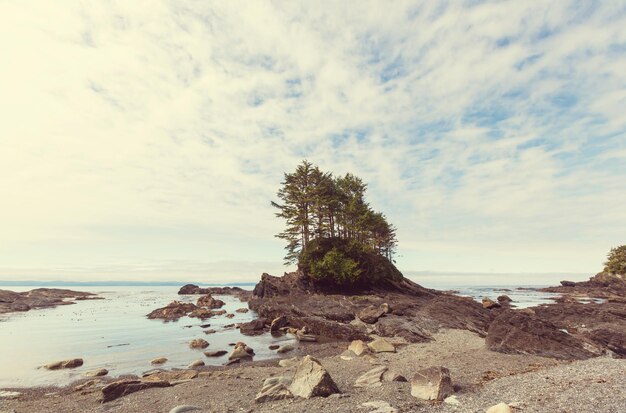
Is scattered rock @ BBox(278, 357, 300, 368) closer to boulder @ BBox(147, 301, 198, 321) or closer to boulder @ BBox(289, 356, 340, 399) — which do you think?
boulder @ BBox(289, 356, 340, 399)

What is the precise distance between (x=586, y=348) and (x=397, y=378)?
53.6 ft

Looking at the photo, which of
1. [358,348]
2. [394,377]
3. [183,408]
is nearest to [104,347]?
[183,408]

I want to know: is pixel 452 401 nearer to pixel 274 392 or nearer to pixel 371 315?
pixel 274 392

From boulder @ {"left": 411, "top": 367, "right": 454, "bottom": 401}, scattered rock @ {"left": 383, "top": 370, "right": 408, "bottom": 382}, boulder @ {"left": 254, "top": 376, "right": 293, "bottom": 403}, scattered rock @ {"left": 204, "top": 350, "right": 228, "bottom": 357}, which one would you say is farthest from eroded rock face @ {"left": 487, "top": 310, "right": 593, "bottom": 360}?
scattered rock @ {"left": 204, "top": 350, "right": 228, "bottom": 357}

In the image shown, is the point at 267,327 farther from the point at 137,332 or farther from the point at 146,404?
the point at 146,404

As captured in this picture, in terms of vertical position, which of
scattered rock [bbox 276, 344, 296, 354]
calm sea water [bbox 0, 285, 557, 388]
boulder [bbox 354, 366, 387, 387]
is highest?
boulder [bbox 354, 366, 387, 387]

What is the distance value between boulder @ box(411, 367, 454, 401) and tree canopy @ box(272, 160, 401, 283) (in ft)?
121

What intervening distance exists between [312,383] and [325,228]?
4332cm

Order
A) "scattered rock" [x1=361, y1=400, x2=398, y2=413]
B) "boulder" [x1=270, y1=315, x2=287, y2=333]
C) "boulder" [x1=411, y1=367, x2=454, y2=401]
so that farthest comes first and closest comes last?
"boulder" [x1=270, y1=315, x2=287, y2=333], "boulder" [x1=411, y1=367, x2=454, y2=401], "scattered rock" [x1=361, y1=400, x2=398, y2=413]

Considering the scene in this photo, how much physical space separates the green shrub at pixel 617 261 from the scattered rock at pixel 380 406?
5534 inches

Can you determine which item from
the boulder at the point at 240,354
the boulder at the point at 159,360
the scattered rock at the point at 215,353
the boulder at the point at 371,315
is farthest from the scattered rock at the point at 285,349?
the boulder at the point at 371,315

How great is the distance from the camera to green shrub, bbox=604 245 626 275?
362ft

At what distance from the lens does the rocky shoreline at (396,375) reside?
11.1 m

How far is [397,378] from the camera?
1412 cm
